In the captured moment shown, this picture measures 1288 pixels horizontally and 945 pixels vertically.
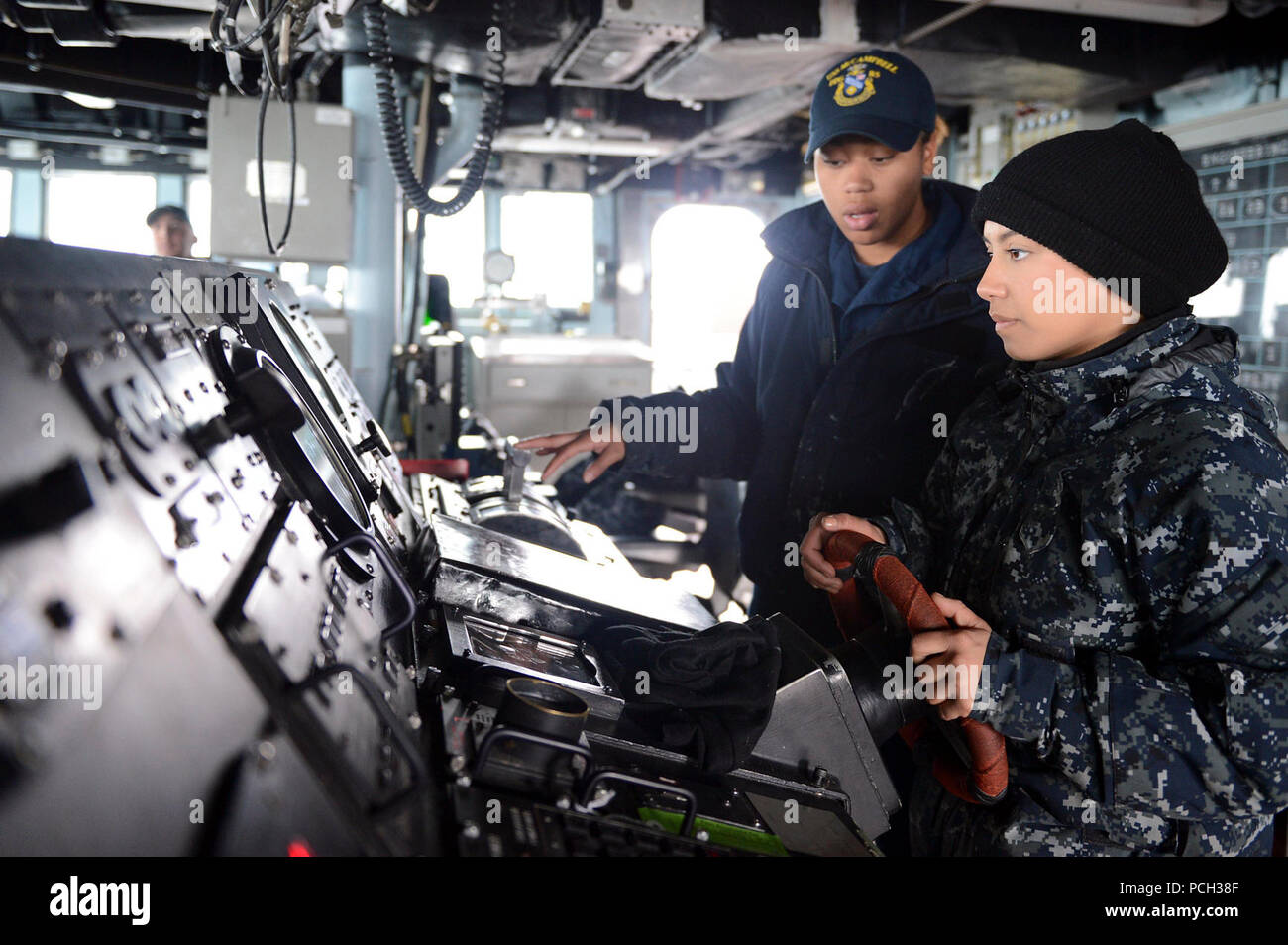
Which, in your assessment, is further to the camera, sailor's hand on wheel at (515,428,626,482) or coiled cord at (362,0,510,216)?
coiled cord at (362,0,510,216)

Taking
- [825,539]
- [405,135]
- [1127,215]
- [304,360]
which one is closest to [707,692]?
[825,539]

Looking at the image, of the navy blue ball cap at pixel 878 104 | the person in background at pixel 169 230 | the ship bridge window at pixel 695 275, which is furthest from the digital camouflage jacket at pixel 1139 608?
the ship bridge window at pixel 695 275

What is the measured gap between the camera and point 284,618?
807 millimetres

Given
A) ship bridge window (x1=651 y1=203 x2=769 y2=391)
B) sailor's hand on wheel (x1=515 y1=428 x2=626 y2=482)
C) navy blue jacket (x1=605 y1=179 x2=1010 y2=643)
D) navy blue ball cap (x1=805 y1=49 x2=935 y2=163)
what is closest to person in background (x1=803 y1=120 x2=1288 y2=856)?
navy blue jacket (x1=605 y1=179 x2=1010 y2=643)

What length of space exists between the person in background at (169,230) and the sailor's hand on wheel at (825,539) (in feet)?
11.6

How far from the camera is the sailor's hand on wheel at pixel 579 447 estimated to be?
1881 mm

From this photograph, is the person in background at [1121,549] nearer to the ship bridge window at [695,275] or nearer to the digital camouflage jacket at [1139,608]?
the digital camouflage jacket at [1139,608]

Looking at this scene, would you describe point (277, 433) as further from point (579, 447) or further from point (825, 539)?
point (579, 447)

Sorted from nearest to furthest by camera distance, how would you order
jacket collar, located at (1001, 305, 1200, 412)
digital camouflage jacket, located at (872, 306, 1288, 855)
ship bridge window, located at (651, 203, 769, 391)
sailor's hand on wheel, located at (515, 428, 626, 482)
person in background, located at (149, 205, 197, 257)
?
digital camouflage jacket, located at (872, 306, 1288, 855)
jacket collar, located at (1001, 305, 1200, 412)
sailor's hand on wheel, located at (515, 428, 626, 482)
person in background, located at (149, 205, 197, 257)
ship bridge window, located at (651, 203, 769, 391)

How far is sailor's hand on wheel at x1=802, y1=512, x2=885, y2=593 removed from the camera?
1373 millimetres

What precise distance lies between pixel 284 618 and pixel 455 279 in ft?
26.5

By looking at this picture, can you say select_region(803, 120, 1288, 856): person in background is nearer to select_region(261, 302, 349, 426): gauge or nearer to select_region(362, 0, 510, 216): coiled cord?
select_region(261, 302, 349, 426): gauge
